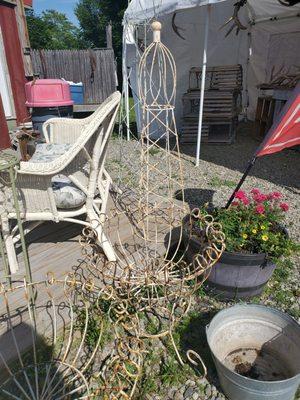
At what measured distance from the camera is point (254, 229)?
2.21 m

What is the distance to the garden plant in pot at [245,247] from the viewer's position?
2088 mm

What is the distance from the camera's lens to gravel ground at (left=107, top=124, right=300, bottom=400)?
1756mm

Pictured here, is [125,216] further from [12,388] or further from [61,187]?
[12,388]

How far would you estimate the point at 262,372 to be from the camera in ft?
6.00

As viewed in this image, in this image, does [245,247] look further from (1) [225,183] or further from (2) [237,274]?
(1) [225,183]

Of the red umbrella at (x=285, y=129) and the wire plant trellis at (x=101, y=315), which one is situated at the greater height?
the red umbrella at (x=285, y=129)

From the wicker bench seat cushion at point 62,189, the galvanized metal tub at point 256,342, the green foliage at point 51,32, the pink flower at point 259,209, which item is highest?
the green foliage at point 51,32

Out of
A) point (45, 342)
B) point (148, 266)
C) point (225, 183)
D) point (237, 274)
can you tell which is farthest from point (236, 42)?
point (45, 342)

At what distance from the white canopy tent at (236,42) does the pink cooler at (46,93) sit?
188 cm

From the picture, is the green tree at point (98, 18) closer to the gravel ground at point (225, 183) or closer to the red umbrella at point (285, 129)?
the gravel ground at point (225, 183)

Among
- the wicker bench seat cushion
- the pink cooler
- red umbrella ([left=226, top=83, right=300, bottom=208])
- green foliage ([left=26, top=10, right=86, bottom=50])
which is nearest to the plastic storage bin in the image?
the pink cooler

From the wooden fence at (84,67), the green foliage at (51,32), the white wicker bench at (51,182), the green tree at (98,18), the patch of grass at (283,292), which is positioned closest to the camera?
the white wicker bench at (51,182)

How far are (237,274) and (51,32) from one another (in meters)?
35.5

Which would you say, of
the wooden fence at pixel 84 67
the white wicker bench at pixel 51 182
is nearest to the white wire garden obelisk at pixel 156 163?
the white wicker bench at pixel 51 182
